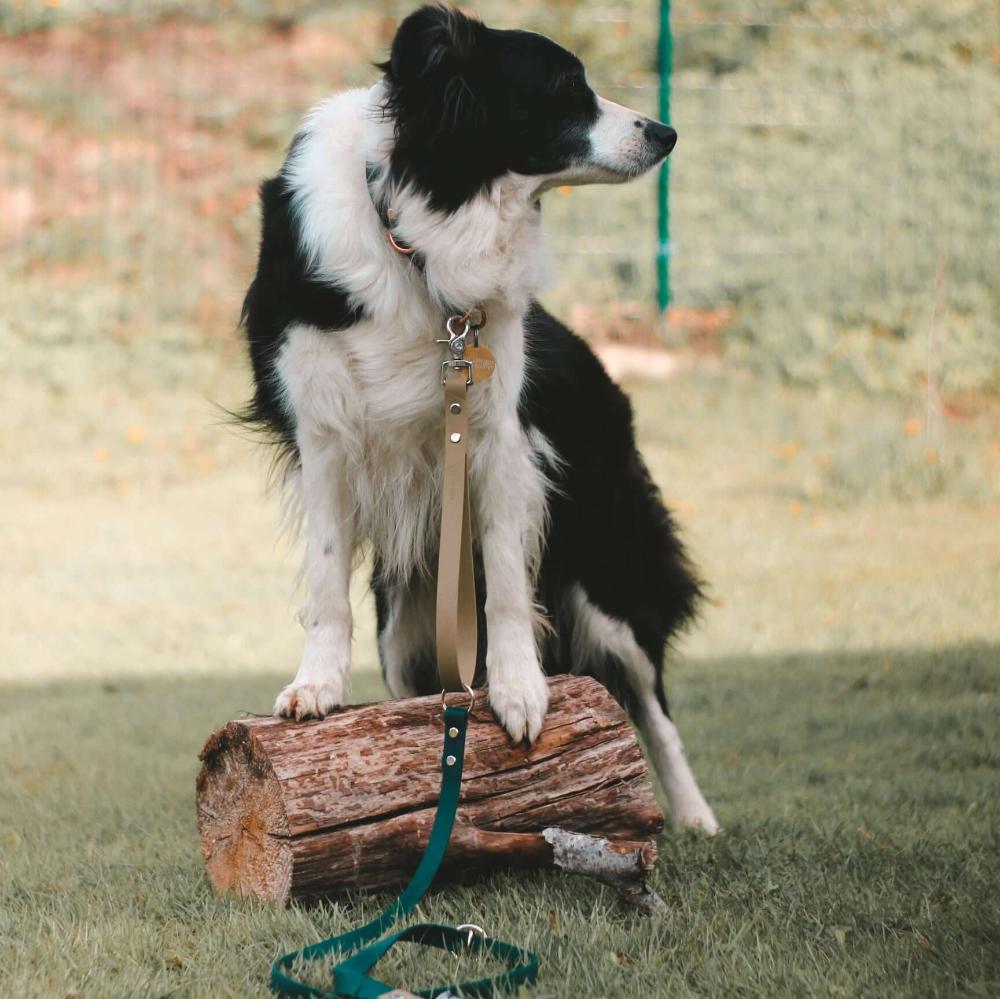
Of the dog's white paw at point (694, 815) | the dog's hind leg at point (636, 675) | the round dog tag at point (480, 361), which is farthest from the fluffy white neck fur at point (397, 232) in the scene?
the dog's white paw at point (694, 815)

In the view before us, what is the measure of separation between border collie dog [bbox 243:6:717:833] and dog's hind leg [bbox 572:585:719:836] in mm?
403

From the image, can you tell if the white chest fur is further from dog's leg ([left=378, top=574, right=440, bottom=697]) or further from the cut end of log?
the cut end of log

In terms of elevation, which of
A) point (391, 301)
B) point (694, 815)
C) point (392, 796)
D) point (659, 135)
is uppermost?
point (659, 135)

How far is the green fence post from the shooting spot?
9.04 meters

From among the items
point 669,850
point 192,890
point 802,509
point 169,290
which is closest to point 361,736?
point 192,890

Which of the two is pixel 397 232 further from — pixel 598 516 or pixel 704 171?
pixel 704 171

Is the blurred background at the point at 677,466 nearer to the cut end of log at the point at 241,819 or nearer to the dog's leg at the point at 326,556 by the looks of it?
the cut end of log at the point at 241,819

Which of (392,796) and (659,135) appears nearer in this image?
(392,796)

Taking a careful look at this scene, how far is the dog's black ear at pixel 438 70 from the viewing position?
2748 mm

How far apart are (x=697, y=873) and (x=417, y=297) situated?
139cm

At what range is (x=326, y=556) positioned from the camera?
3098mm

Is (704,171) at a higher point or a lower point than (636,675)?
higher

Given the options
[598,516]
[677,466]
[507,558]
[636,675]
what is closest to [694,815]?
[636,675]

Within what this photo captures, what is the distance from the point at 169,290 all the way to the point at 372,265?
760cm
